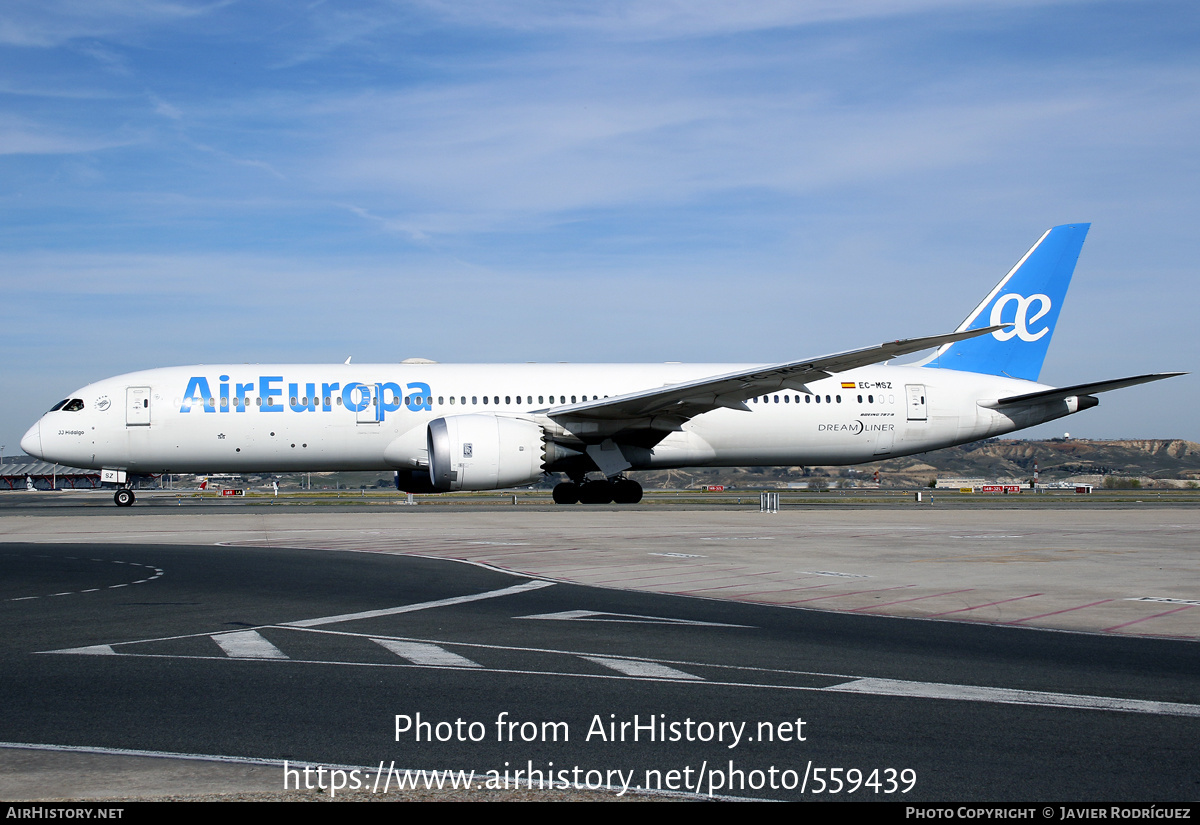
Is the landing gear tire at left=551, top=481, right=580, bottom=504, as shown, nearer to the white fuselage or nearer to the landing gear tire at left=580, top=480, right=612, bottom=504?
the landing gear tire at left=580, top=480, right=612, bottom=504

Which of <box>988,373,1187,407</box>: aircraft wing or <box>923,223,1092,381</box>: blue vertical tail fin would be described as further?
<box>923,223,1092,381</box>: blue vertical tail fin

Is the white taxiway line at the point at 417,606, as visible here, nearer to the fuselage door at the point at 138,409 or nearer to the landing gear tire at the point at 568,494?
the landing gear tire at the point at 568,494

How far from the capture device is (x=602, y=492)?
2939cm

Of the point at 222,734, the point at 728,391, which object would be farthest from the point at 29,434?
Result: the point at 222,734

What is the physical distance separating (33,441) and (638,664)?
2599 cm

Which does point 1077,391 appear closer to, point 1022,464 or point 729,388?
point 729,388

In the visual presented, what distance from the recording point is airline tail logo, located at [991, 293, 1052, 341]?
1277 inches

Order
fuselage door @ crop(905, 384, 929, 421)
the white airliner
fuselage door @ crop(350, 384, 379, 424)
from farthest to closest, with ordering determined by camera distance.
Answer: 1. fuselage door @ crop(905, 384, 929, 421)
2. fuselage door @ crop(350, 384, 379, 424)
3. the white airliner

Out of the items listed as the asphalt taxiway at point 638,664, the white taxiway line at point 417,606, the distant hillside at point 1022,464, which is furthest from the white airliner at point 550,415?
the distant hillside at point 1022,464

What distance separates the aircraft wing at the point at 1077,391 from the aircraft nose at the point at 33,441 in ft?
91.1

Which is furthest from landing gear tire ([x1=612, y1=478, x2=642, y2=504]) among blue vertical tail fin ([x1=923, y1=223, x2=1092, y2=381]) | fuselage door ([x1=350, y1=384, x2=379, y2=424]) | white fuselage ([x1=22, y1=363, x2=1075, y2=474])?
blue vertical tail fin ([x1=923, y1=223, x2=1092, y2=381])

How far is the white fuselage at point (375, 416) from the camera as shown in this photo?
2736cm

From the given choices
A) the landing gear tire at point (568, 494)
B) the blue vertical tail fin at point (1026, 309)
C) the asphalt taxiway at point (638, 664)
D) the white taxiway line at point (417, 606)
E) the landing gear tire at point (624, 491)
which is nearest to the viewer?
the asphalt taxiway at point (638, 664)

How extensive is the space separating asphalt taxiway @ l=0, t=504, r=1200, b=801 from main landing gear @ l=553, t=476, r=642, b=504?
13210 millimetres
